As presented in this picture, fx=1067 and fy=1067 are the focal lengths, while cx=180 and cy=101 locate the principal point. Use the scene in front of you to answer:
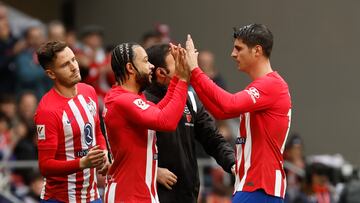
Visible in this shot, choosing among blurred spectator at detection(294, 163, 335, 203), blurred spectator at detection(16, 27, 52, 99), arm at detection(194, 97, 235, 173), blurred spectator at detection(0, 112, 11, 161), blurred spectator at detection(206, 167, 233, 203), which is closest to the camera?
arm at detection(194, 97, 235, 173)

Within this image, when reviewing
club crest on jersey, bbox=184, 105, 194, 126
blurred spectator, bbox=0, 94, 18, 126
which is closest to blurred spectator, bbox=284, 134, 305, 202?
blurred spectator, bbox=0, 94, 18, 126

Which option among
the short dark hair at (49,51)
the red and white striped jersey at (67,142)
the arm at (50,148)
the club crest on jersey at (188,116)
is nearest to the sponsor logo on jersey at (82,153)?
the red and white striped jersey at (67,142)

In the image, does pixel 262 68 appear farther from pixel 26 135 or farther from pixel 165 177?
pixel 26 135

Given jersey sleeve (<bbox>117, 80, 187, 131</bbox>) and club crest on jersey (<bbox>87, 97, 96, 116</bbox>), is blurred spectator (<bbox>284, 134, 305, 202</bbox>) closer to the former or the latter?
club crest on jersey (<bbox>87, 97, 96, 116</bbox>)

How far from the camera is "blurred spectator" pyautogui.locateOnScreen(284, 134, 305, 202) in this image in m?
13.9

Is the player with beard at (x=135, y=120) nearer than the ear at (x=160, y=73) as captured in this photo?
Yes

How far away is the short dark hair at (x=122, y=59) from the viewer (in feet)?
24.0

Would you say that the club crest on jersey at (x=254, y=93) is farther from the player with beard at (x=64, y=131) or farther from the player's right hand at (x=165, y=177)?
the player with beard at (x=64, y=131)

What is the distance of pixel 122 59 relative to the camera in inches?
288

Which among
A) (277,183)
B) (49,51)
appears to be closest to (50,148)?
(49,51)

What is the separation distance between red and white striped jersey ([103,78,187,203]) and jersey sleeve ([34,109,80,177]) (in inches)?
Answer: 14.2

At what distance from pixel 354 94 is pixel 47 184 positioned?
8523mm

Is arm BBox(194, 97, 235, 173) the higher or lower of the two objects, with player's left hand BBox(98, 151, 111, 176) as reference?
higher

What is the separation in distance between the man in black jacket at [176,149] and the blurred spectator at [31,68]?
5.84m
